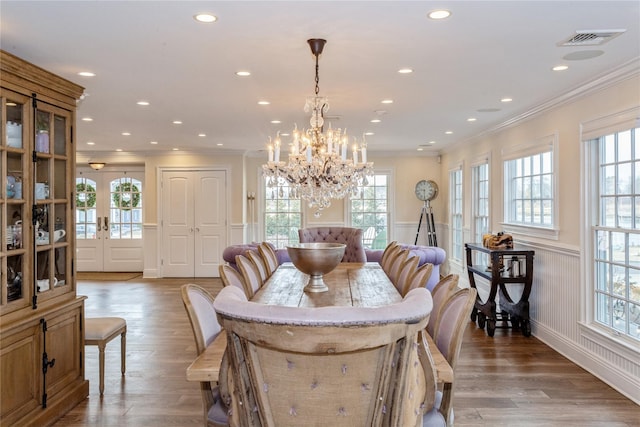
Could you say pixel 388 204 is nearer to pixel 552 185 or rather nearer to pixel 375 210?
pixel 375 210

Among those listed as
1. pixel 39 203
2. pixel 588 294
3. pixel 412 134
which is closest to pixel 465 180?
pixel 412 134

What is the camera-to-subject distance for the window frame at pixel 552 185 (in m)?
4.52

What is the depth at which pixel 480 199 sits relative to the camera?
22.7 feet

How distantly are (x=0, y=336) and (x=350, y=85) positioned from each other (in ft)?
10.1

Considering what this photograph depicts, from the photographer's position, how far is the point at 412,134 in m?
Result: 6.97

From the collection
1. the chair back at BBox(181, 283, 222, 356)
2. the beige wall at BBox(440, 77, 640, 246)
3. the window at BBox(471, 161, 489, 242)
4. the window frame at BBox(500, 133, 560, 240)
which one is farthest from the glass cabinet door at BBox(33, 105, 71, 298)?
the window at BBox(471, 161, 489, 242)

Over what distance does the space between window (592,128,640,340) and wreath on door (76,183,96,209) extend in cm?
900

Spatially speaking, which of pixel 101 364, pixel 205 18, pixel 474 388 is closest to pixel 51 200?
pixel 101 364

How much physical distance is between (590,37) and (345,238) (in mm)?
4404

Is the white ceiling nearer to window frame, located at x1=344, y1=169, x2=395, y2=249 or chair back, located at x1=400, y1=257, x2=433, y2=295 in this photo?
chair back, located at x1=400, y1=257, x2=433, y2=295

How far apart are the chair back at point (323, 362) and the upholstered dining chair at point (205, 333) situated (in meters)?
0.72

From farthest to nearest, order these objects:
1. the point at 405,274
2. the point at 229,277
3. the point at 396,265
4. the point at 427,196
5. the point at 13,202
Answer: the point at 427,196, the point at 396,265, the point at 405,274, the point at 13,202, the point at 229,277

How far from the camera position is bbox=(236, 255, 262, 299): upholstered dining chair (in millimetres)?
2877

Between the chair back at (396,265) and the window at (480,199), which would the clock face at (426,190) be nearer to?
the window at (480,199)
